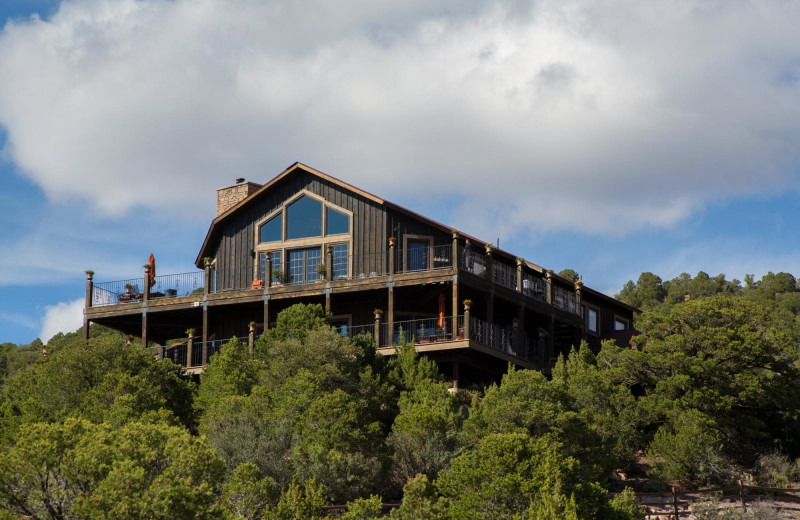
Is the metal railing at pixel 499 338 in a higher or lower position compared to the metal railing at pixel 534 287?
lower

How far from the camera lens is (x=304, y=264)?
3962 centimetres

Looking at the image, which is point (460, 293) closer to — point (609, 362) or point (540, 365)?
point (540, 365)

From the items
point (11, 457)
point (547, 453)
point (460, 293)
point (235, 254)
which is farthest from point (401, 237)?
point (11, 457)

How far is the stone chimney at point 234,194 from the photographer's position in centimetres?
4266

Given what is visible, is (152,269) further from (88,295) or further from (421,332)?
(421,332)

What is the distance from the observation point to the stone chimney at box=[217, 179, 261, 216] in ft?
140

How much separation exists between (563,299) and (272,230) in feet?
35.4

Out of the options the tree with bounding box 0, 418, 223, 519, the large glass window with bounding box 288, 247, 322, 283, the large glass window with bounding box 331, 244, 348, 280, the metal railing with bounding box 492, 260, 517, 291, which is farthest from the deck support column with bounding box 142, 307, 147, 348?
the tree with bounding box 0, 418, 223, 519

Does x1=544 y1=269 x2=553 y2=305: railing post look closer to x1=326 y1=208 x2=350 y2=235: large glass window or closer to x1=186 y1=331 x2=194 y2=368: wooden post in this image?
x1=326 y1=208 x2=350 y2=235: large glass window

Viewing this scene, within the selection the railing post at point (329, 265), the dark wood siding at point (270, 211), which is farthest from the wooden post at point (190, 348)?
the railing post at point (329, 265)

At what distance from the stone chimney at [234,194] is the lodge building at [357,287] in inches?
2.1

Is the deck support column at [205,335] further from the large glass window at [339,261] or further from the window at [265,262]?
the large glass window at [339,261]

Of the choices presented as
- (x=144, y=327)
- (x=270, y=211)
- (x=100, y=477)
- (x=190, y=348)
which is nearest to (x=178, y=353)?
(x=144, y=327)

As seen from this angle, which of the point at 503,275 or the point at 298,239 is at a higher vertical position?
the point at 298,239
